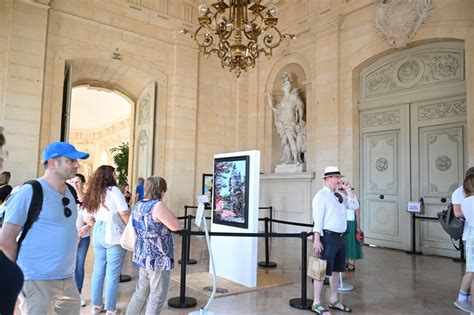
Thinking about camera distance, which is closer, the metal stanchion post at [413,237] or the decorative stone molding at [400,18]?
the metal stanchion post at [413,237]

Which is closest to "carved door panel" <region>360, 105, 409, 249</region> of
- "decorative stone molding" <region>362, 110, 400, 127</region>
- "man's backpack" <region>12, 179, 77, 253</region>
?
"decorative stone molding" <region>362, 110, 400, 127</region>

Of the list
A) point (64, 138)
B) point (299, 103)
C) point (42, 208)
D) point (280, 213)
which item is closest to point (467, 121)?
point (299, 103)

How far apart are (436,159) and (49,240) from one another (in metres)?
7.58

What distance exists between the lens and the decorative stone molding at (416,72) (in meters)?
7.35

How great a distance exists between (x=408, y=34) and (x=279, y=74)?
427 centimetres

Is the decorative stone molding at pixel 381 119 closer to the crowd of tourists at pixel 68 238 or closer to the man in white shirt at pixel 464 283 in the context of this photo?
the man in white shirt at pixel 464 283

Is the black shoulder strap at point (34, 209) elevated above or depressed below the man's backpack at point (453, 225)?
above

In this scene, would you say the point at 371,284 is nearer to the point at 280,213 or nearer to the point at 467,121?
the point at 467,121

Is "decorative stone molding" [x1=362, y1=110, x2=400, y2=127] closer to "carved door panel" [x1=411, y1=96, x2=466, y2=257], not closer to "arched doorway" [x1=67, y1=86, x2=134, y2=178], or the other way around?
"carved door panel" [x1=411, y1=96, x2=466, y2=257]

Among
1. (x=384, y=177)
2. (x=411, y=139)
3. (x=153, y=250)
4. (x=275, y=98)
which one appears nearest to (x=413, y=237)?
(x=384, y=177)

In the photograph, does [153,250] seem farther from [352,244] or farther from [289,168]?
[289,168]

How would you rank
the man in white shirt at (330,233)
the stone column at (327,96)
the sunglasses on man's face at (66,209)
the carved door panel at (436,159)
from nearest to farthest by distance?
the sunglasses on man's face at (66,209), the man in white shirt at (330,233), the carved door panel at (436,159), the stone column at (327,96)

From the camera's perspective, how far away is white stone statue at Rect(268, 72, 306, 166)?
34.2ft

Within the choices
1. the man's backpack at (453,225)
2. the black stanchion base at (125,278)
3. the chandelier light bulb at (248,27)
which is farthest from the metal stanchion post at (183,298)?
the chandelier light bulb at (248,27)
